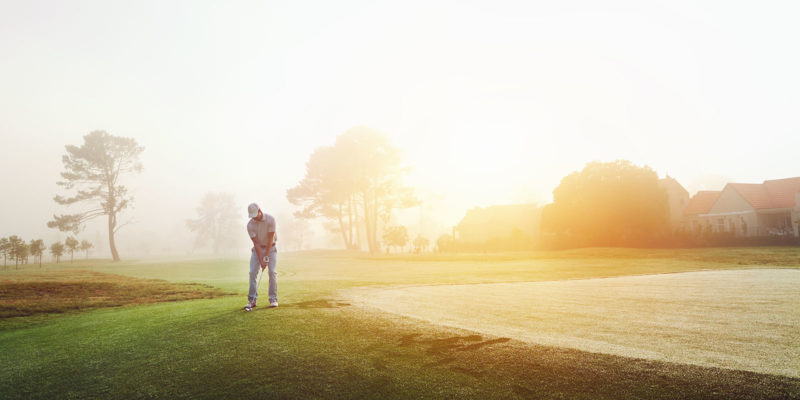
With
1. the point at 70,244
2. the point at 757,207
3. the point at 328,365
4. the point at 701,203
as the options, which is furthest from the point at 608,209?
the point at 70,244

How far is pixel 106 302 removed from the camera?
13156mm

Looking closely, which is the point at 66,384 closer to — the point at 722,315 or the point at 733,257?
the point at 722,315

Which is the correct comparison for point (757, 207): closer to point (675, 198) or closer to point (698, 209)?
point (698, 209)

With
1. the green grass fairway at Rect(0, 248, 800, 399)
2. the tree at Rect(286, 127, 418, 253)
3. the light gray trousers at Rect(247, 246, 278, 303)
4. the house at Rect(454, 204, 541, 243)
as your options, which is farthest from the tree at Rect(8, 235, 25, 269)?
→ the house at Rect(454, 204, 541, 243)

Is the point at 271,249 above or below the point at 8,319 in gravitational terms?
above

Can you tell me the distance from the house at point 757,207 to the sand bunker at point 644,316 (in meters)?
44.0

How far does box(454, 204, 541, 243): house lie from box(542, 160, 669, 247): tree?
22461 mm

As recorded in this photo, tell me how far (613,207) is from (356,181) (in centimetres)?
3357

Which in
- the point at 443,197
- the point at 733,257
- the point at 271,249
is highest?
the point at 443,197

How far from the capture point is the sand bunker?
224 inches

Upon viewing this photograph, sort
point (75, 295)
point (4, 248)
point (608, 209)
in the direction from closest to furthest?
point (75, 295), point (4, 248), point (608, 209)

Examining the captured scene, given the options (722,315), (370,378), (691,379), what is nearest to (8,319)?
(370,378)

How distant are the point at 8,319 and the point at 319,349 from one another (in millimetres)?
10112

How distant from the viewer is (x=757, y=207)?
49125mm
